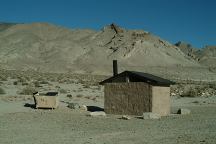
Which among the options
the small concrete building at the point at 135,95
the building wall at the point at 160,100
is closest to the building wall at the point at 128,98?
the small concrete building at the point at 135,95

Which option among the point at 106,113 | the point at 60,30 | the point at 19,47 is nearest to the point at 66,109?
the point at 106,113

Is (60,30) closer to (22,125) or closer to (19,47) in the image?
(19,47)

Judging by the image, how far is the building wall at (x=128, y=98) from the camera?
2595 centimetres

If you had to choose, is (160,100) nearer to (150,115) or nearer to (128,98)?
(128,98)

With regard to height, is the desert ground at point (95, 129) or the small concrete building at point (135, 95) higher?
the small concrete building at point (135, 95)

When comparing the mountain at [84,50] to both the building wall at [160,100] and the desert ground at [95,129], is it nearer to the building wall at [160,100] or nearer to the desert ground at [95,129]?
the building wall at [160,100]

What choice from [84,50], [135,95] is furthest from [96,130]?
[84,50]

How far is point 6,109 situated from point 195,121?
40.7 feet

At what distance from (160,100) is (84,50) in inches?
3986

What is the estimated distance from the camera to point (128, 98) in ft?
86.7

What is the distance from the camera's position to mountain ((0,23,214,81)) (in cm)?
11312

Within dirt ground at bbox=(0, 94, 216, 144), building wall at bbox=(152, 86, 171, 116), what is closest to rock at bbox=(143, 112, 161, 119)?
dirt ground at bbox=(0, 94, 216, 144)

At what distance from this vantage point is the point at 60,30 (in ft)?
487

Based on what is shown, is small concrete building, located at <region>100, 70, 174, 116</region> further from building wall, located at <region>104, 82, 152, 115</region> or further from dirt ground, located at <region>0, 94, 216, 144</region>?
dirt ground, located at <region>0, 94, 216, 144</region>
